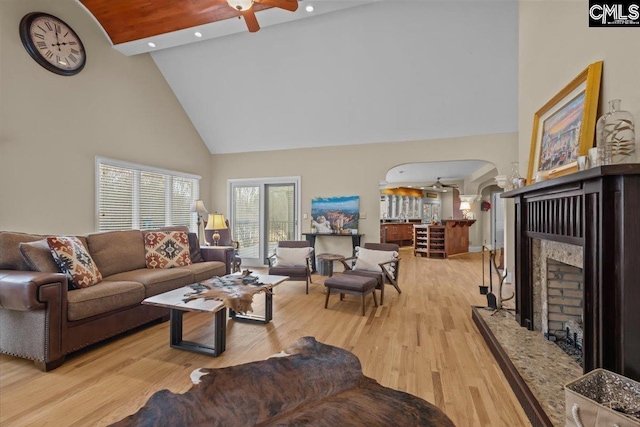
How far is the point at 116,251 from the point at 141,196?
188 centimetres

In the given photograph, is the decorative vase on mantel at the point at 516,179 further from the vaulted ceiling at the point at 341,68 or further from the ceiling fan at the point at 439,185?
the ceiling fan at the point at 439,185

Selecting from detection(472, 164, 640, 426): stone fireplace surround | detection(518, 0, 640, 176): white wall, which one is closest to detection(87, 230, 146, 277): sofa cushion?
detection(472, 164, 640, 426): stone fireplace surround

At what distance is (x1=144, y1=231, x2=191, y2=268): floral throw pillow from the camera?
12.7ft

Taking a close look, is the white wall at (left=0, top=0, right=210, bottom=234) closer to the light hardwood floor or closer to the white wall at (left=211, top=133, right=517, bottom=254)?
the white wall at (left=211, top=133, right=517, bottom=254)

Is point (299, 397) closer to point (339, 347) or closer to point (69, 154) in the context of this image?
point (339, 347)

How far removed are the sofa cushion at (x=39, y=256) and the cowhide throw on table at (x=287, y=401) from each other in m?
1.79

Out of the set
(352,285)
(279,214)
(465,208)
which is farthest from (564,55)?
(465,208)

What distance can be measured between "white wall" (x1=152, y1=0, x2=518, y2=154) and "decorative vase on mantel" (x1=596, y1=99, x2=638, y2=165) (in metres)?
2.79

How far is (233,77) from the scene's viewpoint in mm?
5215

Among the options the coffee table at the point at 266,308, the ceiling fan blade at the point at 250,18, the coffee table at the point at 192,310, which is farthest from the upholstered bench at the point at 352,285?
the ceiling fan blade at the point at 250,18

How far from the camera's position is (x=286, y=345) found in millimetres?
2701

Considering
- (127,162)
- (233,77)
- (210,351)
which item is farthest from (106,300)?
(233,77)

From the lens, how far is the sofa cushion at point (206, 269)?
3.88 metres

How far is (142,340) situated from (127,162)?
10.6 feet
